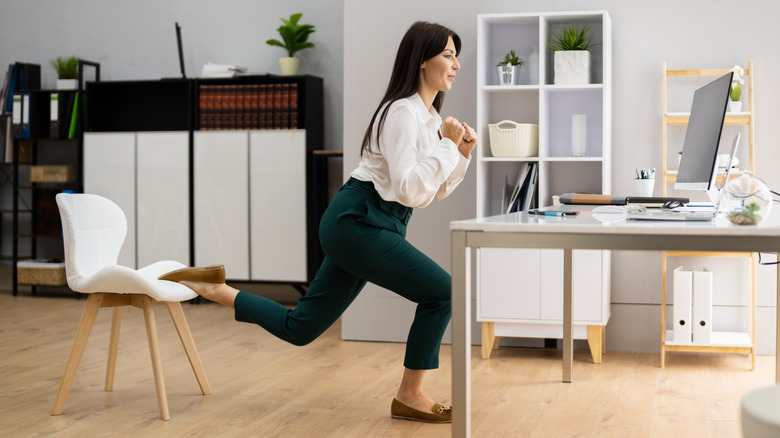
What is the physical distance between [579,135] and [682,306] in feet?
2.93

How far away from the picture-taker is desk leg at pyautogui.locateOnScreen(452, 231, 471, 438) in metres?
1.85

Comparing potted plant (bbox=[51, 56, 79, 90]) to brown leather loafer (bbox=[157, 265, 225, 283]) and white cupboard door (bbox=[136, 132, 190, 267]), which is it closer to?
white cupboard door (bbox=[136, 132, 190, 267])

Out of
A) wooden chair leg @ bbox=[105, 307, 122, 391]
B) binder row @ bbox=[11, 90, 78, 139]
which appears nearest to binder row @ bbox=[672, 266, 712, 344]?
wooden chair leg @ bbox=[105, 307, 122, 391]

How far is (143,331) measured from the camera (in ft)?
14.5

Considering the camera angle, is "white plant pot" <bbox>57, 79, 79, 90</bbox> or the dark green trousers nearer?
the dark green trousers

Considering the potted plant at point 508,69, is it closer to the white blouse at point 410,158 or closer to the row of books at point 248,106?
the white blouse at point 410,158

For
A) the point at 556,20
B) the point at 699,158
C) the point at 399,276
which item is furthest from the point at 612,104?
the point at 399,276

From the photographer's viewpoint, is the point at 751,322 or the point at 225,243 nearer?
the point at 751,322

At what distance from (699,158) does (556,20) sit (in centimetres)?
149

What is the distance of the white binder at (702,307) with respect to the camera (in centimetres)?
359

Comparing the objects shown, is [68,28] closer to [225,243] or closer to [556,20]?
[225,243]

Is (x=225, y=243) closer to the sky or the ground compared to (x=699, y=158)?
closer to the ground

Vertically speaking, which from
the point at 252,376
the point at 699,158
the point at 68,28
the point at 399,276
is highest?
the point at 68,28

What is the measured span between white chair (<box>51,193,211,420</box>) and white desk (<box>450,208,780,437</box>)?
1.25m
